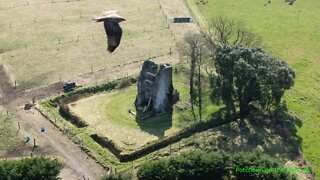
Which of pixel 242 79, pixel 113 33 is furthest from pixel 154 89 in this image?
pixel 113 33

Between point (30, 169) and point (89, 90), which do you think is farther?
point (89, 90)

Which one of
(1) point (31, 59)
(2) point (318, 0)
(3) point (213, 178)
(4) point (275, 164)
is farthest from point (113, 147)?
(2) point (318, 0)

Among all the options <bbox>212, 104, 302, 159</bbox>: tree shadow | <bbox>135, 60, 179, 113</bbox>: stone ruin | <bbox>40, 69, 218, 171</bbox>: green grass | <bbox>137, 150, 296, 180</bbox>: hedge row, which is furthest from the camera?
<bbox>135, 60, 179, 113</bbox>: stone ruin

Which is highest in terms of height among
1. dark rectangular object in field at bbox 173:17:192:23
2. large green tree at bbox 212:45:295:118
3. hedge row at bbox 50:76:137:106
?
dark rectangular object in field at bbox 173:17:192:23

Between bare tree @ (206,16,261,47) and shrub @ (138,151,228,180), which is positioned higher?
bare tree @ (206,16,261,47)

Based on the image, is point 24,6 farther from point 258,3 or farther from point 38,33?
point 258,3

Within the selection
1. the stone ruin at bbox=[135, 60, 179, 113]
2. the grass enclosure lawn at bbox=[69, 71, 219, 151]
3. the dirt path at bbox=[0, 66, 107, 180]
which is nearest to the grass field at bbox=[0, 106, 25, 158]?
the dirt path at bbox=[0, 66, 107, 180]

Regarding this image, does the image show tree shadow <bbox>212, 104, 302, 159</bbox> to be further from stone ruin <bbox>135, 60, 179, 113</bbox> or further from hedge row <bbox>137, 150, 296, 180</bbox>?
hedge row <bbox>137, 150, 296, 180</bbox>

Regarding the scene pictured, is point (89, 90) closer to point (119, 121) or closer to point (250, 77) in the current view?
point (119, 121)
